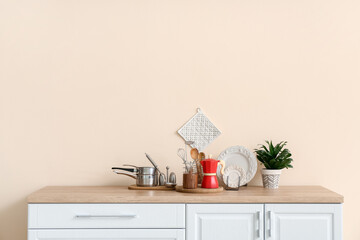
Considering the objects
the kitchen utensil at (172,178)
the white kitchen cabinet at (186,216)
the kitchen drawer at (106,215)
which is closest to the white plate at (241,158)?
the kitchen utensil at (172,178)

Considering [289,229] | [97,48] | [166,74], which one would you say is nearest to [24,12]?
[97,48]

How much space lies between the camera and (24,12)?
3.02 m

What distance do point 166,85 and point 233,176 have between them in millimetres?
773

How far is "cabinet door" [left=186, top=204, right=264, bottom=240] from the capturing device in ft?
8.04

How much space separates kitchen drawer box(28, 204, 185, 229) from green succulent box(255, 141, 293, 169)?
2.49 feet

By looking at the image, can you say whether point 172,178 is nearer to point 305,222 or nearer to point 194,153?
point 194,153

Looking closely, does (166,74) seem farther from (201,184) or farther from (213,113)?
(201,184)

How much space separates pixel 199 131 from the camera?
3006mm

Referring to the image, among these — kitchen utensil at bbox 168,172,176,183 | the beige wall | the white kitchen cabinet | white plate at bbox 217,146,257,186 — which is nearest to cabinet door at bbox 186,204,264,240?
the white kitchen cabinet

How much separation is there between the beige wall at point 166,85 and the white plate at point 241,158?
12 cm

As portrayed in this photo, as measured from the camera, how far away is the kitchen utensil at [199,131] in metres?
3.00

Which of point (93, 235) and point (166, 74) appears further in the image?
point (166, 74)

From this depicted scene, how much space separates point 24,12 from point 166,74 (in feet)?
3.51

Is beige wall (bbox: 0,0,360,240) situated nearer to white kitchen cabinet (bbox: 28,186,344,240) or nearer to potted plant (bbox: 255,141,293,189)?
potted plant (bbox: 255,141,293,189)
